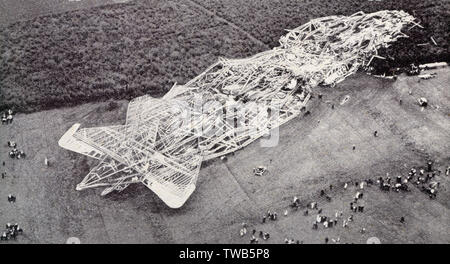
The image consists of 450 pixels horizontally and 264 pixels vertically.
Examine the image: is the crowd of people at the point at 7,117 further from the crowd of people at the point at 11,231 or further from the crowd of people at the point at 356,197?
the crowd of people at the point at 356,197

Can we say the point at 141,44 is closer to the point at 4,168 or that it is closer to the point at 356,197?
the point at 4,168

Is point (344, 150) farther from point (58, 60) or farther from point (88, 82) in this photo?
point (58, 60)

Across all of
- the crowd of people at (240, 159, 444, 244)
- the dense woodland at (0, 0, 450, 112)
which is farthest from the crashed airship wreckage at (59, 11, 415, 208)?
the crowd of people at (240, 159, 444, 244)

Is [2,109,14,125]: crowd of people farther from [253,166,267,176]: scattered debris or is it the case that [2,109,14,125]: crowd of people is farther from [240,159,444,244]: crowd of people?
[240,159,444,244]: crowd of people

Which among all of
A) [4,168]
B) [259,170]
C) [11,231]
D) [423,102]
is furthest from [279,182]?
[4,168]

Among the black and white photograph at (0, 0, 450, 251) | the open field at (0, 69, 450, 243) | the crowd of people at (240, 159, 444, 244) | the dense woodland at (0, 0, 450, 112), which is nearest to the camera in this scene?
the crowd of people at (240, 159, 444, 244)

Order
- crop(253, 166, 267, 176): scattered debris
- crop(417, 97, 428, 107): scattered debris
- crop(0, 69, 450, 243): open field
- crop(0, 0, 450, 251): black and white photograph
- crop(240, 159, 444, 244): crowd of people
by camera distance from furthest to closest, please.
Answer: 1. crop(417, 97, 428, 107): scattered debris
2. crop(253, 166, 267, 176): scattered debris
3. crop(0, 0, 450, 251): black and white photograph
4. crop(0, 69, 450, 243): open field
5. crop(240, 159, 444, 244): crowd of people

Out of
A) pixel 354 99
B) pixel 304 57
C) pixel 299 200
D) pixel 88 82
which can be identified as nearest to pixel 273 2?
pixel 304 57

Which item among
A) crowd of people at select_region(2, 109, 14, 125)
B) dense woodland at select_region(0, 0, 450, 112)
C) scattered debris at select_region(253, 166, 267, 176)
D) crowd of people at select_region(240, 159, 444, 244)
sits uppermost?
dense woodland at select_region(0, 0, 450, 112)

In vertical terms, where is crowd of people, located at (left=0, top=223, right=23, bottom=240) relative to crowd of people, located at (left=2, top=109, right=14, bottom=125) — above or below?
below
